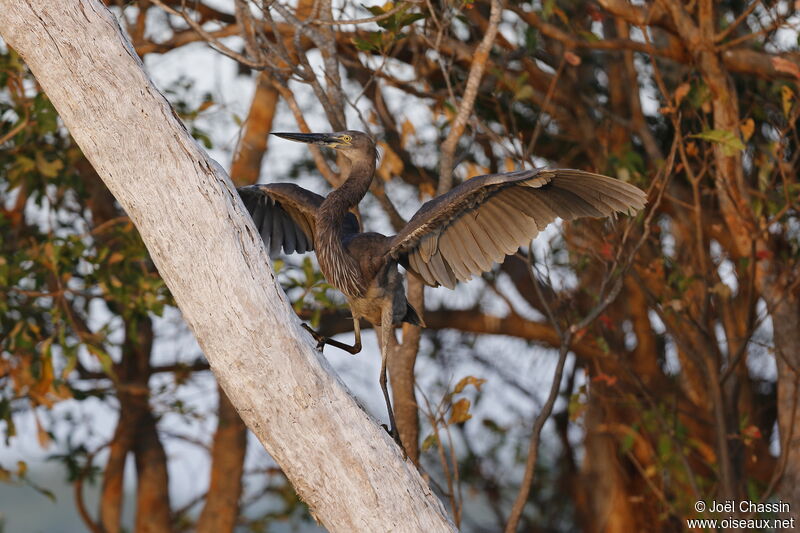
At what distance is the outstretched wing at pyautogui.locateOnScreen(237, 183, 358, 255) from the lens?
3.30m

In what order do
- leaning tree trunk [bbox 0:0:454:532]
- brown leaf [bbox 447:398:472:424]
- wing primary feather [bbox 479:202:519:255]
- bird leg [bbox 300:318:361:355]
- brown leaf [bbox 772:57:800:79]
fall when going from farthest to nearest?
1. brown leaf [bbox 772:57:800:79]
2. brown leaf [bbox 447:398:472:424]
3. bird leg [bbox 300:318:361:355]
4. wing primary feather [bbox 479:202:519:255]
5. leaning tree trunk [bbox 0:0:454:532]

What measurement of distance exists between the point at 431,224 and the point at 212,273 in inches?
29.4

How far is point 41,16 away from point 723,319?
3528mm

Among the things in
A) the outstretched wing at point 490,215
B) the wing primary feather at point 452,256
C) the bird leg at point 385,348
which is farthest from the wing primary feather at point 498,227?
the bird leg at point 385,348

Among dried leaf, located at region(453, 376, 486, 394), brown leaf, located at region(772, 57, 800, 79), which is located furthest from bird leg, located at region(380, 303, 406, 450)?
brown leaf, located at region(772, 57, 800, 79)

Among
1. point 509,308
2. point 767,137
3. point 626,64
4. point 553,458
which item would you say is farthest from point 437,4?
point 553,458

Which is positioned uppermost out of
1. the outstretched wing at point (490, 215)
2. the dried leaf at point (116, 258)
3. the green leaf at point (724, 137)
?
the green leaf at point (724, 137)

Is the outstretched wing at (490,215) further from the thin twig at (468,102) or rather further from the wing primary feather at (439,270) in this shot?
the thin twig at (468,102)

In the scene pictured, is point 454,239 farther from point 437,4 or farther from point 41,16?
point 437,4

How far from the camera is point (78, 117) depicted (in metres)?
2.45

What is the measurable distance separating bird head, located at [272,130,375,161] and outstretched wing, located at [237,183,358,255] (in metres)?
0.18

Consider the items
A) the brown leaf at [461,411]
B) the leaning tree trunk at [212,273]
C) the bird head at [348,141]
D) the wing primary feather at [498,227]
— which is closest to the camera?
the leaning tree trunk at [212,273]

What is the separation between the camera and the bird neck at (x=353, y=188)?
3162 mm

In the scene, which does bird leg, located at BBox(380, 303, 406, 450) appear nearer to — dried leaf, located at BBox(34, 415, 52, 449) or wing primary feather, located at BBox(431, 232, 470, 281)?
wing primary feather, located at BBox(431, 232, 470, 281)
